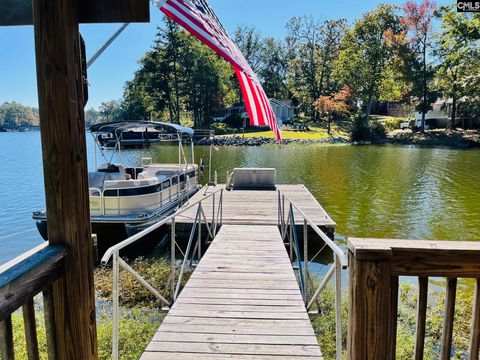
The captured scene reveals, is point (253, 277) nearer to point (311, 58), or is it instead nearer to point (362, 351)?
point (362, 351)

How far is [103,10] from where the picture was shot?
1858 mm

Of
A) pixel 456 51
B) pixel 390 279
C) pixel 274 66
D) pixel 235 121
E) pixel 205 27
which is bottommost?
pixel 390 279

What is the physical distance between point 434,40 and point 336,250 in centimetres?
4702

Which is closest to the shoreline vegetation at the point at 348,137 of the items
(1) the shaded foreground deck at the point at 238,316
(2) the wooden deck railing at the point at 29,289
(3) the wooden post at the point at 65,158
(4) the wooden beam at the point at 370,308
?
(1) the shaded foreground deck at the point at 238,316

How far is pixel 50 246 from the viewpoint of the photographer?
1.72 m

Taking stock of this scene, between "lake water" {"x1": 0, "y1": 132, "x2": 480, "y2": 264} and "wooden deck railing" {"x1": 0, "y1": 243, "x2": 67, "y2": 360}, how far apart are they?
8.77 m

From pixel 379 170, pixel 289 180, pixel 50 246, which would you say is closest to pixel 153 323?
pixel 50 246

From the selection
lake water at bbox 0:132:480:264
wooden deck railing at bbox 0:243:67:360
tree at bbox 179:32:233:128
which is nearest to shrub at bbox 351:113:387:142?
lake water at bbox 0:132:480:264

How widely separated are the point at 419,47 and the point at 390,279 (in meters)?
48.8

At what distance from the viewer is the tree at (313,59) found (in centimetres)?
5344

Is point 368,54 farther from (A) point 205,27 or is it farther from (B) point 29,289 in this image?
(B) point 29,289

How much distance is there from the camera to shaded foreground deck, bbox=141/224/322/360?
3.09m

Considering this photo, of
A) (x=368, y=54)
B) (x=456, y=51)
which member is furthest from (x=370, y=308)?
(x=368, y=54)

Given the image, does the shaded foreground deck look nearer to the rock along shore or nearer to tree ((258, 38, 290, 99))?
the rock along shore
